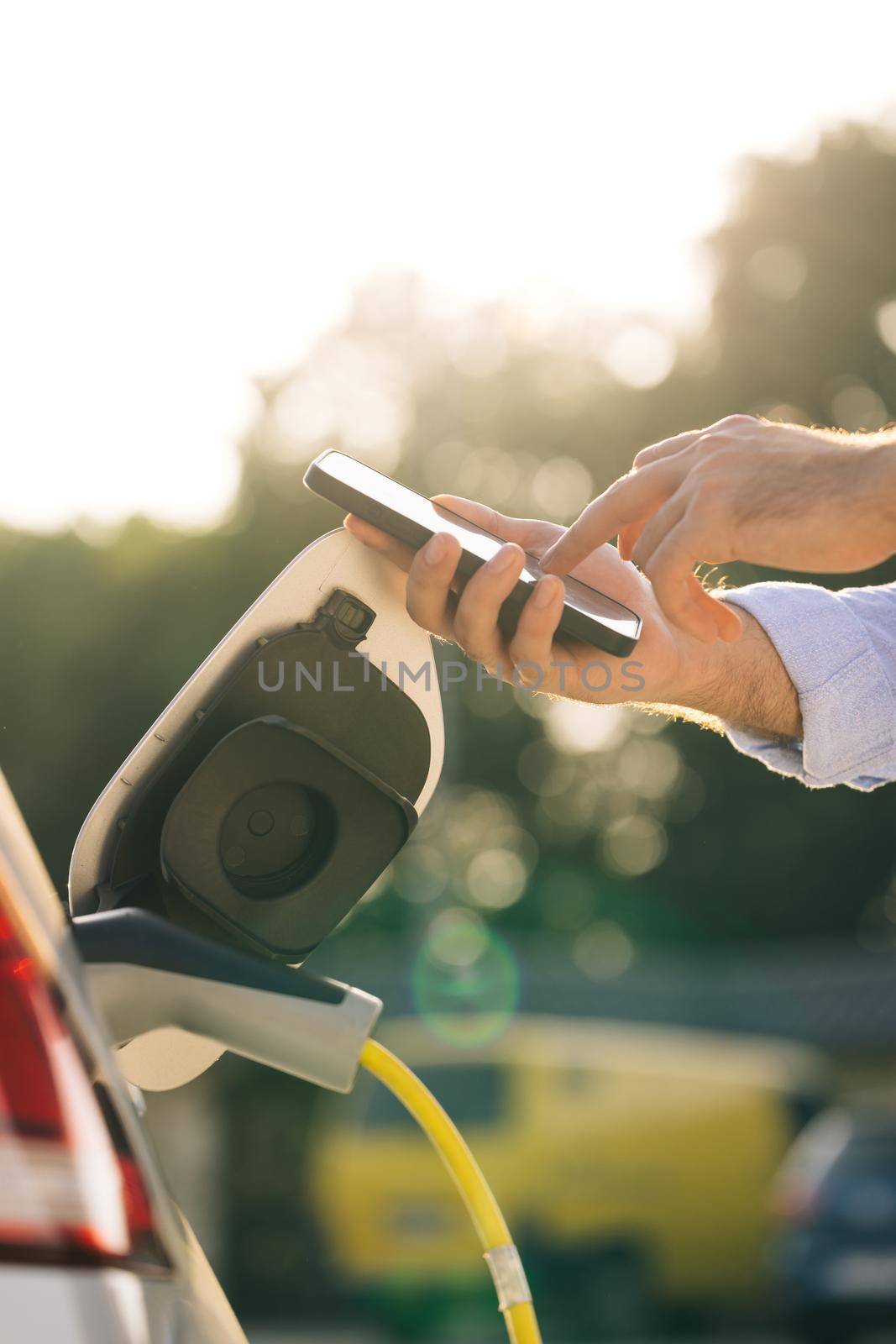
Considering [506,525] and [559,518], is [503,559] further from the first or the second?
[559,518]

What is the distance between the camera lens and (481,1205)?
141 cm

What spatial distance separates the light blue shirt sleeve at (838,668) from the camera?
2197 mm

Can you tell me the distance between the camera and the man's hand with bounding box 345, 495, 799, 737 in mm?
1705

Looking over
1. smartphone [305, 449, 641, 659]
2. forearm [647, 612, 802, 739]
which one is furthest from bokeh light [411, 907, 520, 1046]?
smartphone [305, 449, 641, 659]

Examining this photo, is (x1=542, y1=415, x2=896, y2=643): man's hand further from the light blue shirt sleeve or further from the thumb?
the light blue shirt sleeve

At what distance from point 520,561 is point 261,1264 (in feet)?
44.2

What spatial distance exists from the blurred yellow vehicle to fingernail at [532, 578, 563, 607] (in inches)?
321

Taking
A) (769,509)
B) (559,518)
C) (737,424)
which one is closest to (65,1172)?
(769,509)

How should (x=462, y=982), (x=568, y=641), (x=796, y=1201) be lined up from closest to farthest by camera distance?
(x=568, y=641) → (x=796, y=1201) → (x=462, y=982)

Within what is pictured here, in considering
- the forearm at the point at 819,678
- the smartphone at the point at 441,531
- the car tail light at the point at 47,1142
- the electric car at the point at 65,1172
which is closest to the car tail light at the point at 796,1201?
the forearm at the point at 819,678

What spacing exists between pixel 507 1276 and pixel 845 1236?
25.5 ft

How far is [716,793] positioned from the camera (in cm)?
2784

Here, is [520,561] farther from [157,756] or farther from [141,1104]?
[141,1104]

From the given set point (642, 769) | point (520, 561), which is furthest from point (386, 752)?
point (642, 769)
